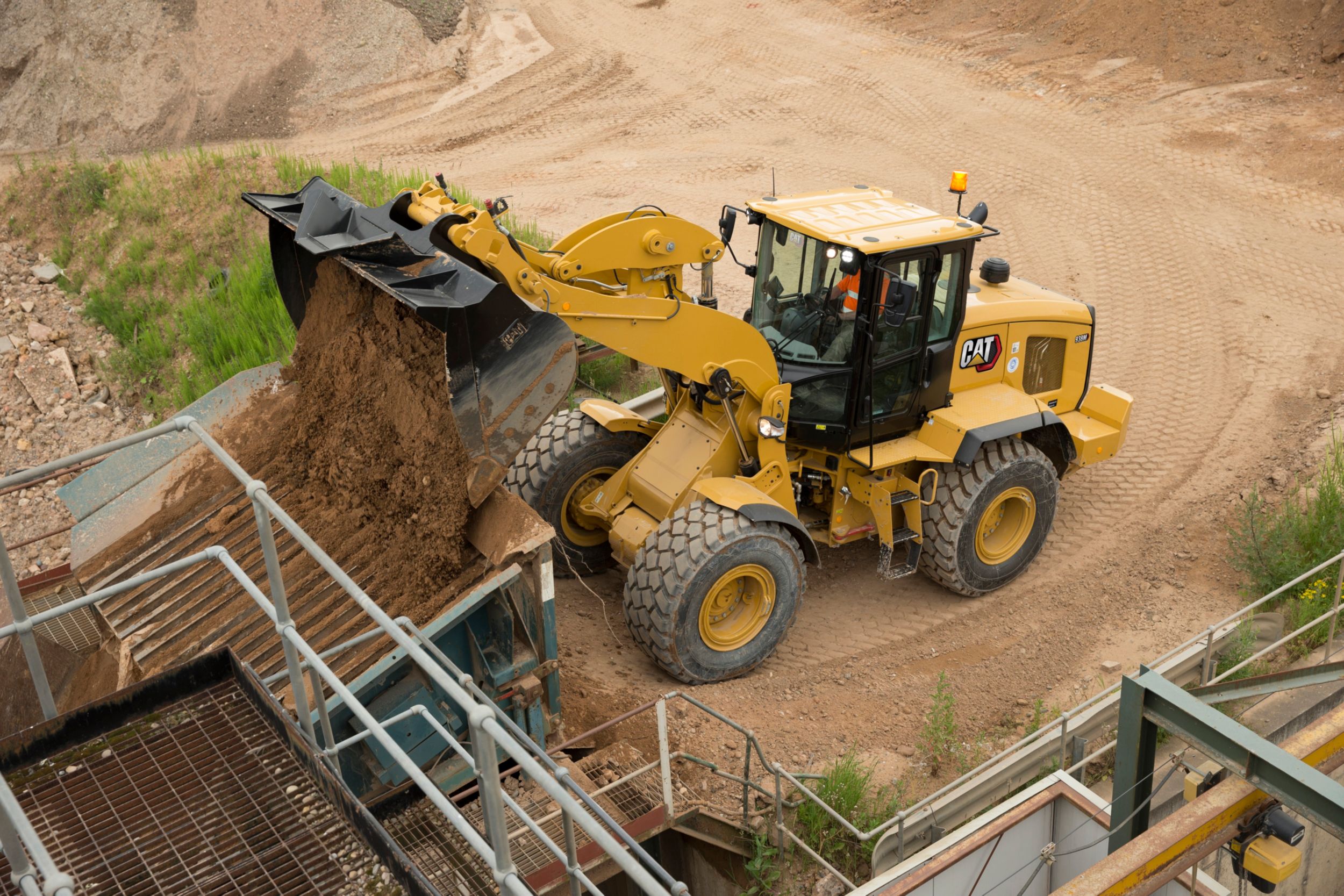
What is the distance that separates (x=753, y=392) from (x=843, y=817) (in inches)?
97.0

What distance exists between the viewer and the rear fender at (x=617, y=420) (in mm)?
8062

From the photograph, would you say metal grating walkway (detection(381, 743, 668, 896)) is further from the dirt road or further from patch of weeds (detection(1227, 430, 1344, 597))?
patch of weeds (detection(1227, 430, 1344, 597))

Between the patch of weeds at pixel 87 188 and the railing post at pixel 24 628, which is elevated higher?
the railing post at pixel 24 628

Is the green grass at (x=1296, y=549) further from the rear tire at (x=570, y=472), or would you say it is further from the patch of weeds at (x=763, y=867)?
the rear tire at (x=570, y=472)

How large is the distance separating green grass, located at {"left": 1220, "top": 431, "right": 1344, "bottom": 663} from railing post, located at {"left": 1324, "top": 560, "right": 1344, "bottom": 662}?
4.5 inches

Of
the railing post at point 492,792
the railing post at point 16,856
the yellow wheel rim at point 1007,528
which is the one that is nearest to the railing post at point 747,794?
the yellow wheel rim at point 1007,528

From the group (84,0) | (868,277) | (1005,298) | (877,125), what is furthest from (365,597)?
(84,0)

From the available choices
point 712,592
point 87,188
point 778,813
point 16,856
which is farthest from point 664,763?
point 87,188

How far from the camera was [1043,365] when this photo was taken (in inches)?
329

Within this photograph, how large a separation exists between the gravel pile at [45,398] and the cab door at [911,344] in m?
7.42

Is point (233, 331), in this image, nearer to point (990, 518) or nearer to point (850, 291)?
point (850, 291)

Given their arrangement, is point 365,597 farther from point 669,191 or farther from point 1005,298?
point 669,191

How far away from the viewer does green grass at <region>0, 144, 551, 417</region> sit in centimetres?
1190

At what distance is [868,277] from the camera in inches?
272
